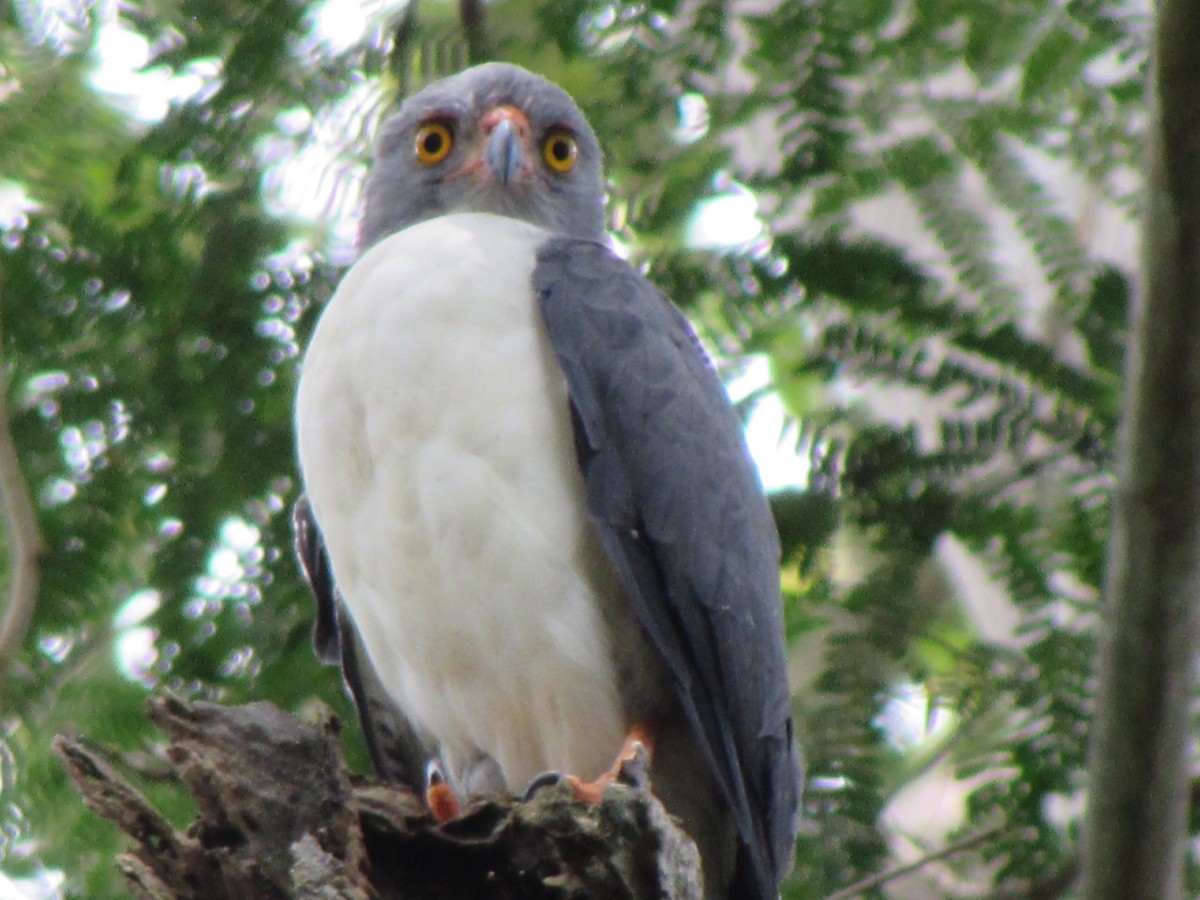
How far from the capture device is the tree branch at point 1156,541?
427 cm

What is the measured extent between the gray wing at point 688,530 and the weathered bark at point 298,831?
0.92 metres

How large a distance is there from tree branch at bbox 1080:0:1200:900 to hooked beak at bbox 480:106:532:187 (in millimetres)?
2184

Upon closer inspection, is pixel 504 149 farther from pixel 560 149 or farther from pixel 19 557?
pixel 19 557

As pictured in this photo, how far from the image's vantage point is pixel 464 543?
4.36 m

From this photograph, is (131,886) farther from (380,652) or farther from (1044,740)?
(1044,740)

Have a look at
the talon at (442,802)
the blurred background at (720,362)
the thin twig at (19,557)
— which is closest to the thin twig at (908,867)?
the blurred background at (720,362)

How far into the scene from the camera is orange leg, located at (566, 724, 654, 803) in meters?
3.77

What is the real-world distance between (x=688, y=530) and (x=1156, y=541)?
1.20m

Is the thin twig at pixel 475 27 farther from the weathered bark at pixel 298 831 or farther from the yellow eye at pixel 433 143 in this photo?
the weathered bark at pixel 298 831

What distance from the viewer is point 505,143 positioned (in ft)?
18.7

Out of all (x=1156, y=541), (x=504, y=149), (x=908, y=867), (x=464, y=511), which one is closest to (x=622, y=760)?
(x=464, y=511)

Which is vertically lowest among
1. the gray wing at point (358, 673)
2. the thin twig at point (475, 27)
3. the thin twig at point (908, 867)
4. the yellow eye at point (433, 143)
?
the thin twig at point (908, 867)

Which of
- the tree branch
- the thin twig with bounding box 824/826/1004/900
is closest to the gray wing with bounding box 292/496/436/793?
the thin twig with bounding box 824/826/1004/900

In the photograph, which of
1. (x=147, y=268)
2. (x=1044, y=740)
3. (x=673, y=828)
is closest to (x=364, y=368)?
(x=147, y=268)
